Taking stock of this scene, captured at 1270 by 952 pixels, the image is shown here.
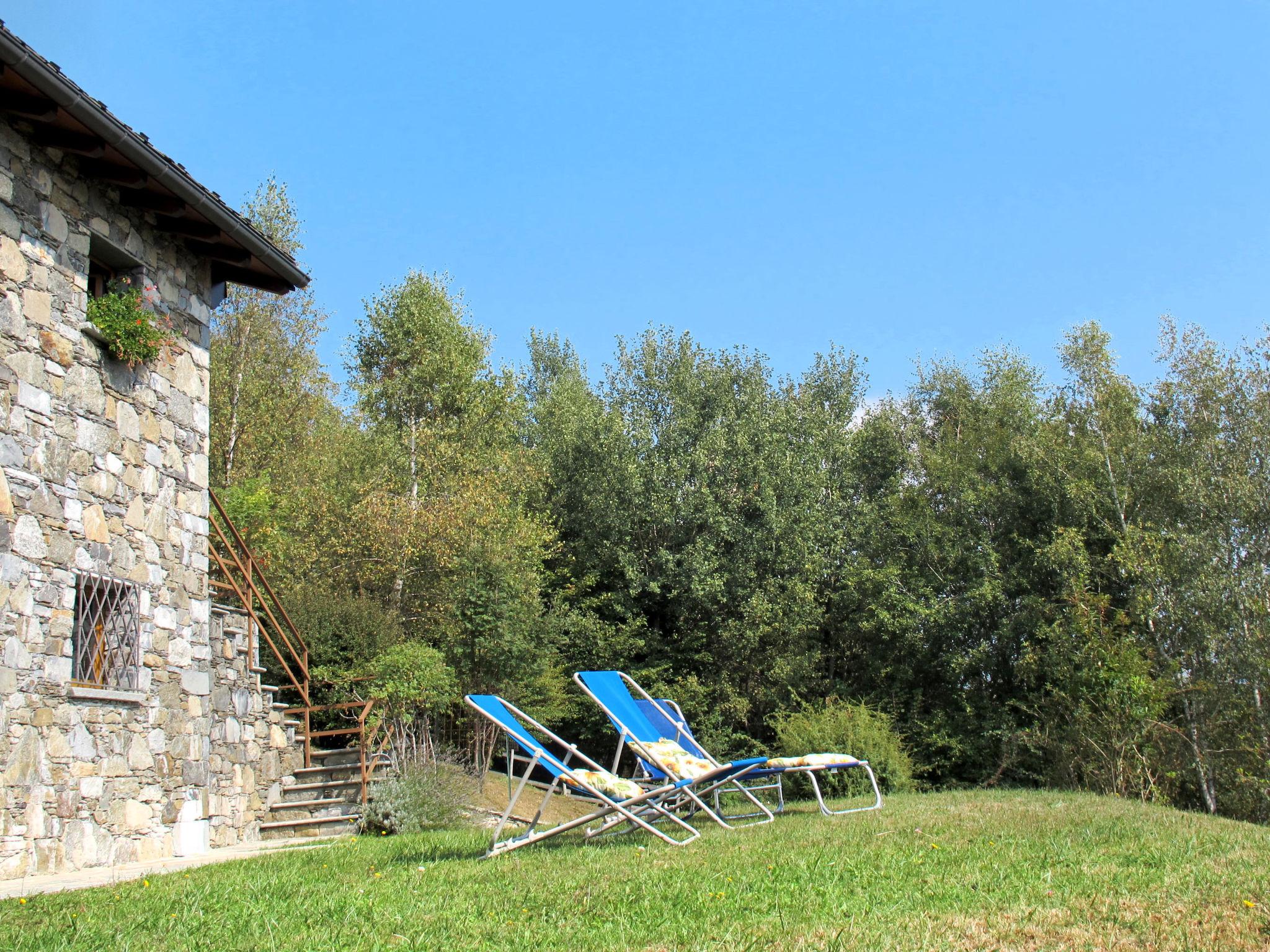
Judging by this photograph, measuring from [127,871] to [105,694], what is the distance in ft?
4.39

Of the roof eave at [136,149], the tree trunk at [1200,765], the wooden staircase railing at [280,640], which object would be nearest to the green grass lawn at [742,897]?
the wooden staircase railing at [280,640]

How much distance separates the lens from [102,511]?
751 cm

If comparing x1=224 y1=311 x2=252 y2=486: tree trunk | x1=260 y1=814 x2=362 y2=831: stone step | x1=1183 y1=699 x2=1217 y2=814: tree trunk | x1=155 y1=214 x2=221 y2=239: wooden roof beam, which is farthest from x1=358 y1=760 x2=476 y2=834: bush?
x1=224 y1=311 x2=252 y2=486: tree trunk

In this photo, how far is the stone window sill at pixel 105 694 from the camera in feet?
23.1

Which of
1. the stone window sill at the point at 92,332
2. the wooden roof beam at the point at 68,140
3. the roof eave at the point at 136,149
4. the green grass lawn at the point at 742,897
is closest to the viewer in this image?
the green grass lawn at the point at 742,897

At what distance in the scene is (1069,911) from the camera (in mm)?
3729

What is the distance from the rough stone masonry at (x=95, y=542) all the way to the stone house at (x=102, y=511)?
15mm

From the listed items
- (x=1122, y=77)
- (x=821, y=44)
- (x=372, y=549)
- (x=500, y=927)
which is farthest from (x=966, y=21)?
(x=372, y=549)

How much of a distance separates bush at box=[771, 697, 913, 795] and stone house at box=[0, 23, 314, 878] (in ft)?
20.9

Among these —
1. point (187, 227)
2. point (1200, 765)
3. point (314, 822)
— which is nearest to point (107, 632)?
point (314, 822)

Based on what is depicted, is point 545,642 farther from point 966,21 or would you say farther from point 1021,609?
point 966,21

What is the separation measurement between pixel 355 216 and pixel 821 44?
966 cm

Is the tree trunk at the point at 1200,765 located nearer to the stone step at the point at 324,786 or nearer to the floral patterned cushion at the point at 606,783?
the floral patterned cushion at the point at 606,783

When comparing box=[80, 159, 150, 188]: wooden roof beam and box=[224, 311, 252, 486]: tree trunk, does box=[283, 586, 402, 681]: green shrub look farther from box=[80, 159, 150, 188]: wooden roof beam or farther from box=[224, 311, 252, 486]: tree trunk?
box=[80, 159, 150, 188]: wooden roof beam
